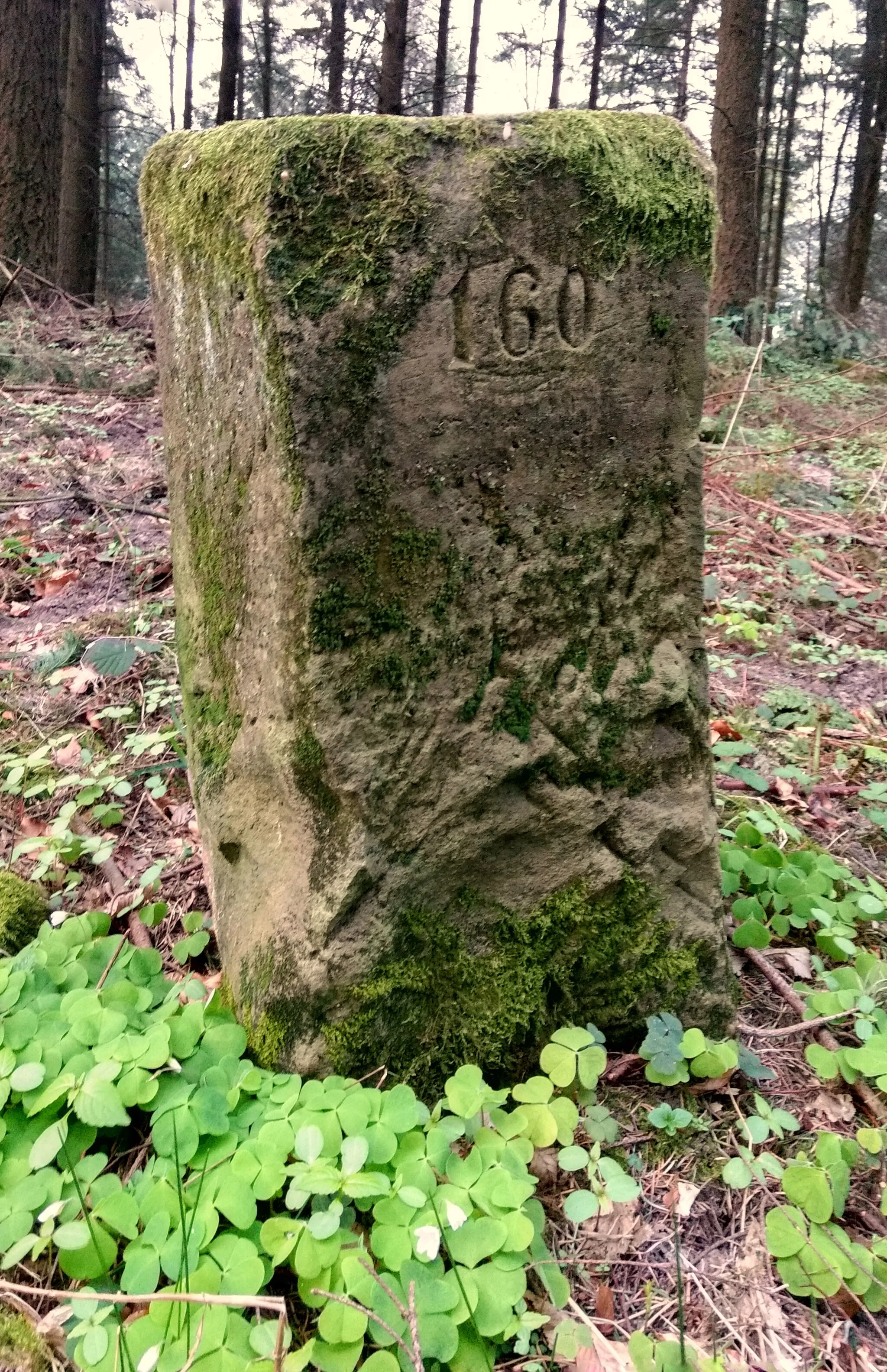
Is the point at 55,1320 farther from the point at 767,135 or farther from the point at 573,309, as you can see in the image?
the point at 767,135

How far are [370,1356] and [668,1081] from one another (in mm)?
829

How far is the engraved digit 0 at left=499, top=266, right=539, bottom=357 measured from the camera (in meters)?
1.58

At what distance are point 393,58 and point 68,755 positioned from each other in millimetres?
9000

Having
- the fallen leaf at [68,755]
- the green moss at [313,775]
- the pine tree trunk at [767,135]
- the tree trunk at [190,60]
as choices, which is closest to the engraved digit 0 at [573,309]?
the green moss at [313,775]

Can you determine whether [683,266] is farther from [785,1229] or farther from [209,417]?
[785,1229]

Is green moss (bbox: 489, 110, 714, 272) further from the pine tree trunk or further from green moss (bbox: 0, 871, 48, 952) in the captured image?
the pine tree trunk

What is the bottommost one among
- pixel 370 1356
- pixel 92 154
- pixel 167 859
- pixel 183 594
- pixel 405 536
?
pixel 370 1356

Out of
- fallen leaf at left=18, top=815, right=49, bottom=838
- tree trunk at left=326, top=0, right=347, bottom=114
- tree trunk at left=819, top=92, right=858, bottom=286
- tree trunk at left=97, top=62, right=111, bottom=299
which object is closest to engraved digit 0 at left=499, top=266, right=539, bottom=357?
fallen leaf at left=18, top=815, right=49, bottom=838

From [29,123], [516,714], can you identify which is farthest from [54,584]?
[29,123]

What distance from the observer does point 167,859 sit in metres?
2.65

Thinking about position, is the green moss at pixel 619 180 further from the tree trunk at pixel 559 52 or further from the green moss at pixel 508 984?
the tree trunk at pixel 559 52

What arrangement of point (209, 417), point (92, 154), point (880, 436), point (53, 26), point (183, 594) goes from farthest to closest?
point (92, 154) → point (53, 26) → point (880, 436) → point (183, 594) → point (209, 417)

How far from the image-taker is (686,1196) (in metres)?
1.72

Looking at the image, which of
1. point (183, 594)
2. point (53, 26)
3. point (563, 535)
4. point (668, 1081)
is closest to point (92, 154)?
point (53, 26)
